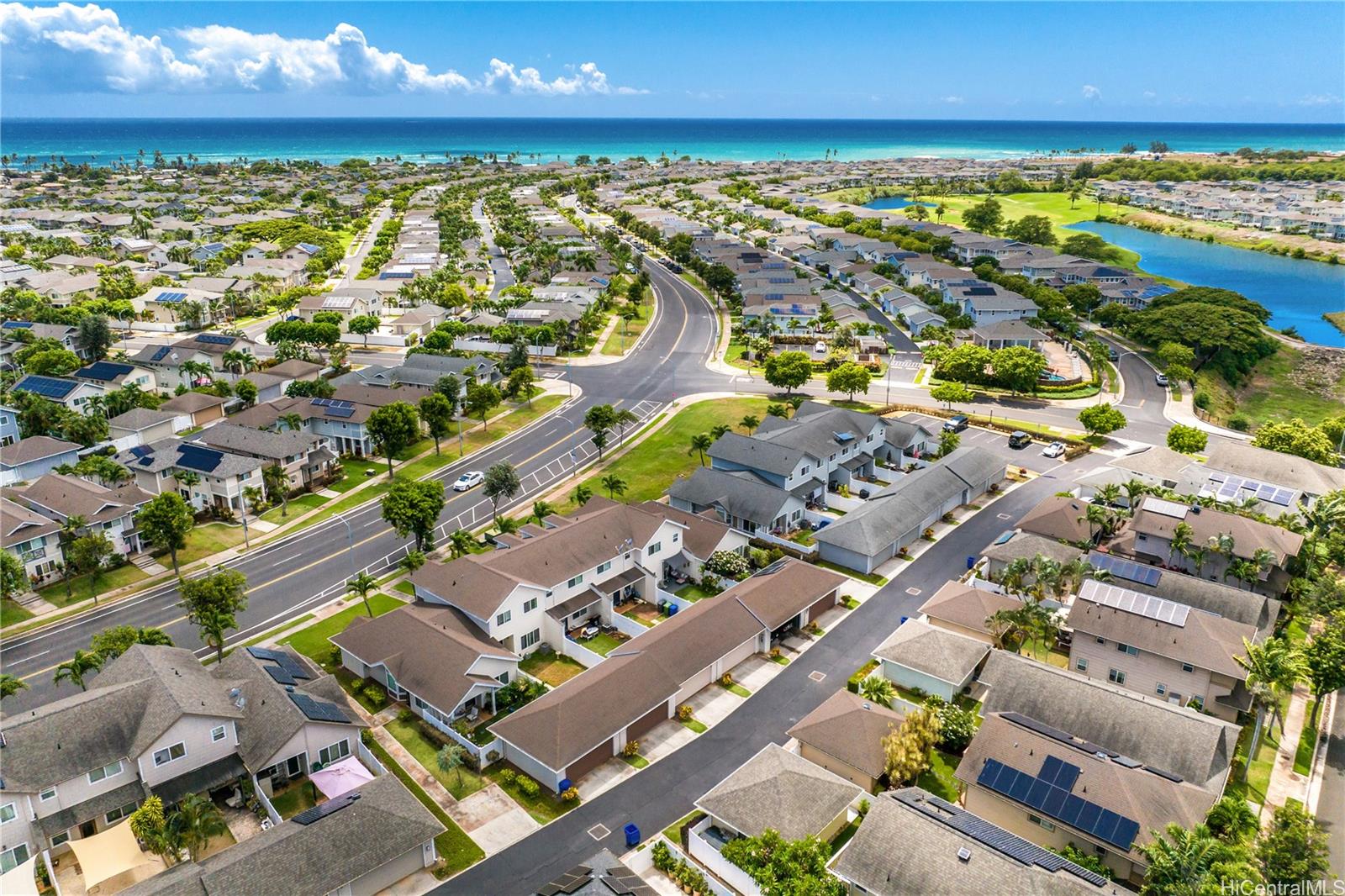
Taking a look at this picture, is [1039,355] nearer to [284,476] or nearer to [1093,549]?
[1093,549]

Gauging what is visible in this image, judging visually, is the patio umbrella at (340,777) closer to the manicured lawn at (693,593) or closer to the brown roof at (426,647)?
the brown roof at (426,647)

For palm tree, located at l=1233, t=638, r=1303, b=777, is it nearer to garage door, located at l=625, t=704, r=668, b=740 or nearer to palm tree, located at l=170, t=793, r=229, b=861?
garage door, located at l=625, t=704, r=668, b=740

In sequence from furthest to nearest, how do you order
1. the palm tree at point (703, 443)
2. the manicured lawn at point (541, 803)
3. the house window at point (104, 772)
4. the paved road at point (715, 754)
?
1. the palm tree at point (703, 443)
2. the manicured lawn at point (541, 803)
3. the house window at point (104, 772)
4. the paved road at point (715, 754)

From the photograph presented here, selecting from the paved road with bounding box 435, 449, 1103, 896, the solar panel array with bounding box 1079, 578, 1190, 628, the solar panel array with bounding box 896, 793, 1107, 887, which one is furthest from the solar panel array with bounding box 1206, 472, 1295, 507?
the solar panel array with bounding box 896, 793, 1107, 887

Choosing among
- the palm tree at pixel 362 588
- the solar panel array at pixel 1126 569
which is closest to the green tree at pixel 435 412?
the palm tree at pixel 362 588

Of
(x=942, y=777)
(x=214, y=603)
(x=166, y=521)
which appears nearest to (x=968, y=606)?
(x=942, y=777)

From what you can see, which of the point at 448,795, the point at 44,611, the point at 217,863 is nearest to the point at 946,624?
the point at 448,795
